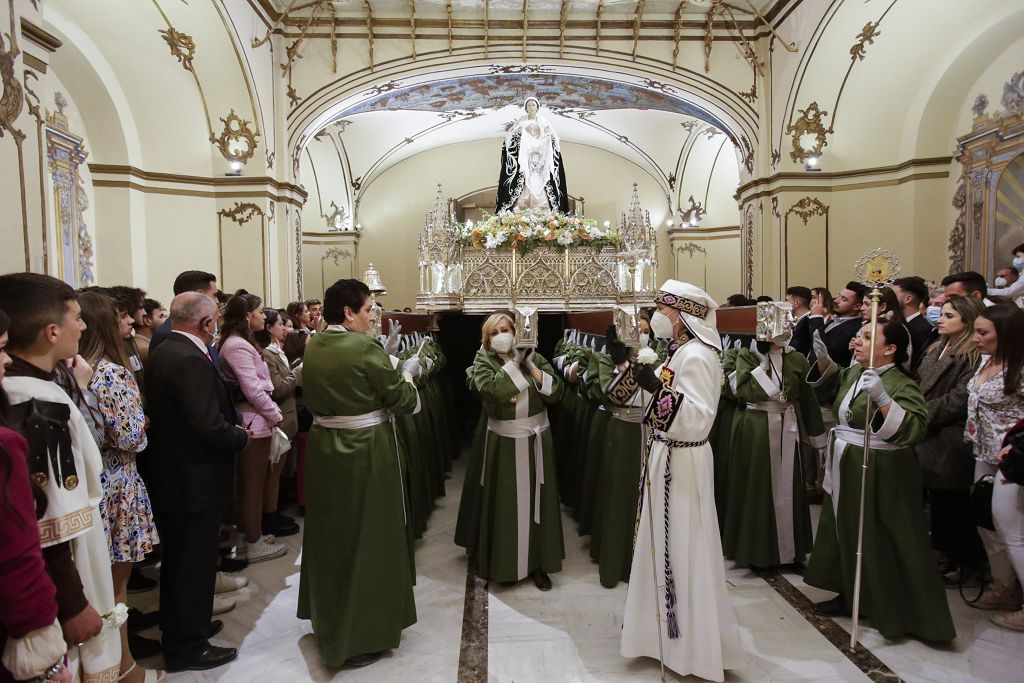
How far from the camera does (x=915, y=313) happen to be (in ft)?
15.1

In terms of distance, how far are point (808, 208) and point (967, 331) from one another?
22.0 ft

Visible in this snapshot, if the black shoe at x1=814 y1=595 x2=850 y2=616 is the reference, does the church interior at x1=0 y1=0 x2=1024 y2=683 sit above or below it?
above

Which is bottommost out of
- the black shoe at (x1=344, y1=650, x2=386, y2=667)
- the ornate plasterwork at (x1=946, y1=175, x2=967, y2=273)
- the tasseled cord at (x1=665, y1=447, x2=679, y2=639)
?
the black shoe at (x1=344, y1=650, x2=386, y2=667)

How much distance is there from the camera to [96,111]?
7.78 meters

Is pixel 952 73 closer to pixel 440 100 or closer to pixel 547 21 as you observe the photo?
pixel 547 21

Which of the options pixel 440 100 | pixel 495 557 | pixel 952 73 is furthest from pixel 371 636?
pixel 440 100

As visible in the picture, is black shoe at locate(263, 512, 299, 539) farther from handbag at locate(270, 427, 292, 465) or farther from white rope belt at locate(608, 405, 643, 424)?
white rope belt at locate(608, 405, 643, 424)

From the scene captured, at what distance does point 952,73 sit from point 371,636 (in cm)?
954

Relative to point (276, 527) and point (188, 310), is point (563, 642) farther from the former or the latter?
point (276, 527)

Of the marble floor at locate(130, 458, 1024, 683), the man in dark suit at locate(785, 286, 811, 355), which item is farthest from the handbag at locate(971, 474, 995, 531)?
the man in dark suit at locate(785, 286, 811, 355)

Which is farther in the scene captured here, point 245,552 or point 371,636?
point 245,552

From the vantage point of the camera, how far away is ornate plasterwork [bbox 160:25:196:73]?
809 centimetres

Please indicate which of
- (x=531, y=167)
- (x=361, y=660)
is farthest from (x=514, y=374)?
(x=531, y=167)

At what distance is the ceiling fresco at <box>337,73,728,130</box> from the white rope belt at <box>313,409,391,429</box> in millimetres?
9009
